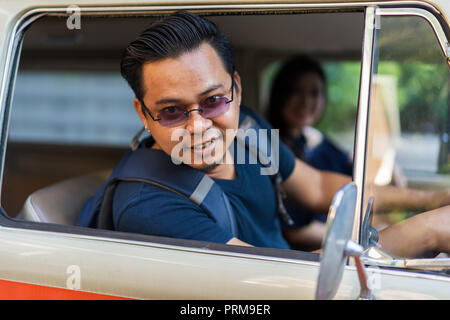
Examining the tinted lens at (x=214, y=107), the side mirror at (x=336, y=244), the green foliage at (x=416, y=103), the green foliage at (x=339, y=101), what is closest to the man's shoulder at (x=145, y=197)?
the tinted lens at (x=214, y=107)

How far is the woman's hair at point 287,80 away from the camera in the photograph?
3486mm

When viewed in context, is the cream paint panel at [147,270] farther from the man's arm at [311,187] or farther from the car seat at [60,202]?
the man's arm at [311,187]

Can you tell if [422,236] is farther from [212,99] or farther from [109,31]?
[109,31]

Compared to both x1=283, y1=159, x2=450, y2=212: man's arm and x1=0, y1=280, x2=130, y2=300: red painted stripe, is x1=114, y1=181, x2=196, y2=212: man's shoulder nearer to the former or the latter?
x1=0, y1=280, x2=130, y2=300: red painted stripe

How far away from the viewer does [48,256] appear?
4.61ft

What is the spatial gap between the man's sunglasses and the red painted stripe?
0.55 m

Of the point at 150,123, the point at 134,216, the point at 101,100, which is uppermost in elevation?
the point at 101,100

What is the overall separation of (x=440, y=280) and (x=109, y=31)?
2833 mm

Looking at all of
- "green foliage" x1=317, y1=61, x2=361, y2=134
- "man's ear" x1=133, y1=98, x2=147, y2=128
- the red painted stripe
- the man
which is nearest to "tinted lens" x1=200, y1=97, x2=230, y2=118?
the man

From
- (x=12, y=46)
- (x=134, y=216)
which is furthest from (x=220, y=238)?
(x=12, y=46)

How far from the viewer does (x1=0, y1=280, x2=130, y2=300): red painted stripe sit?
53.4 inches

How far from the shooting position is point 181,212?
1496 millimetres

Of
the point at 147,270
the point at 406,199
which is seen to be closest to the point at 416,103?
the point at 406,199

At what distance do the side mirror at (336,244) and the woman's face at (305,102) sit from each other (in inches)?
92.7
